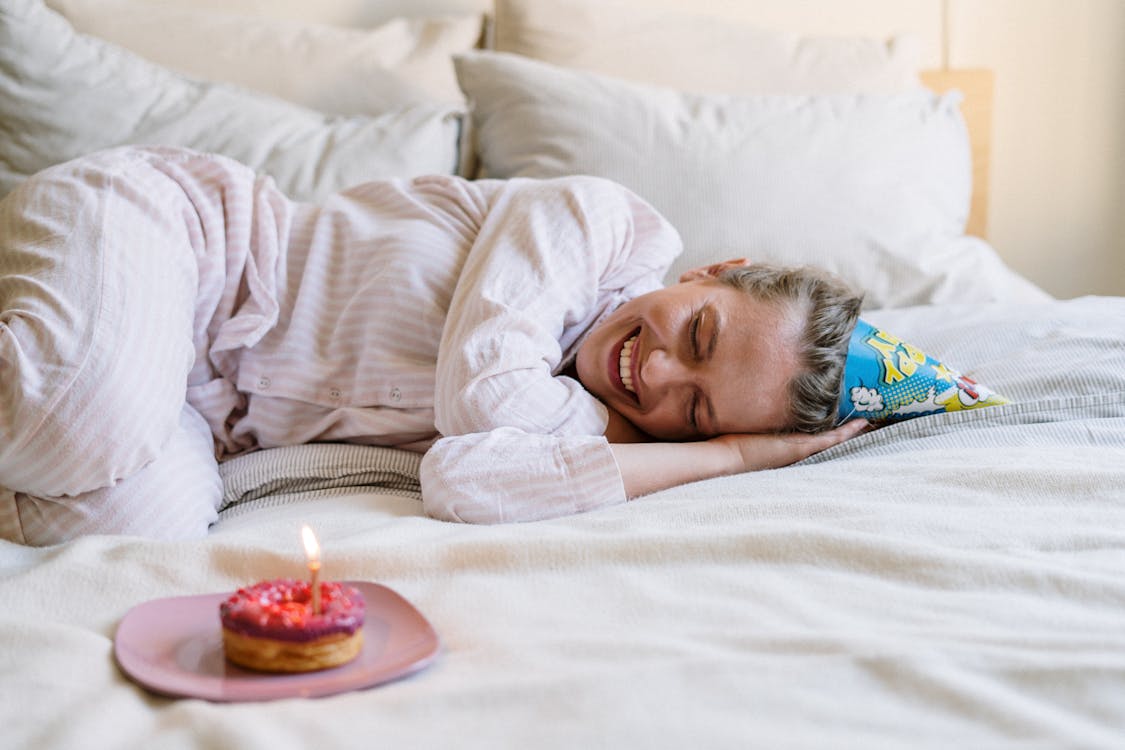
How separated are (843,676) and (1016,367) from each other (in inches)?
34.5

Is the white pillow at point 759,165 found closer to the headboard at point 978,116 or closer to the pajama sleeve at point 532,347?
the pajama sleeve at point 532,347

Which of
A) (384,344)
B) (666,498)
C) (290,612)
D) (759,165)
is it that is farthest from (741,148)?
(290,612)

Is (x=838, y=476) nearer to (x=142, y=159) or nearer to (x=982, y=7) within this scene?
(x=142, y=159)

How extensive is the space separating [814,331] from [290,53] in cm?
117

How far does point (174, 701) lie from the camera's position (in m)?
0.76

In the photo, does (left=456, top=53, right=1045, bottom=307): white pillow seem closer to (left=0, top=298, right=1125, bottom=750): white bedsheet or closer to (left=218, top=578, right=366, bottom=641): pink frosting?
(left=0, top=298, right=1125, bottom=750): white bedsheet

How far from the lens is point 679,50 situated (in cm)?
216

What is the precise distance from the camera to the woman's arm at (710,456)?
4.19 ft

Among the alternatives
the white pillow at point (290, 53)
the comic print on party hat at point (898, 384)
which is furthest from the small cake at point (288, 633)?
the white pillow at point (290, 53)

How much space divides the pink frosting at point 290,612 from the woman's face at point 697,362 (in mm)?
585

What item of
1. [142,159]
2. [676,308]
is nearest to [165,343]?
[142,159]

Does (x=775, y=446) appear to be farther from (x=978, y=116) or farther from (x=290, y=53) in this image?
(x=978, y=116)

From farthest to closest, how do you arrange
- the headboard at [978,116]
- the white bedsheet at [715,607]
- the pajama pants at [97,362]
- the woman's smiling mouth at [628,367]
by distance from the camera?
the headboard at [978,116], the woman's smiling mouth at [628,367], the pajama pants at [97,362], the white bedsheet at [715,607]

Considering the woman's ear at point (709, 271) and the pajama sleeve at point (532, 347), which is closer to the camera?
the pajama sleeve at point (532, 347)
